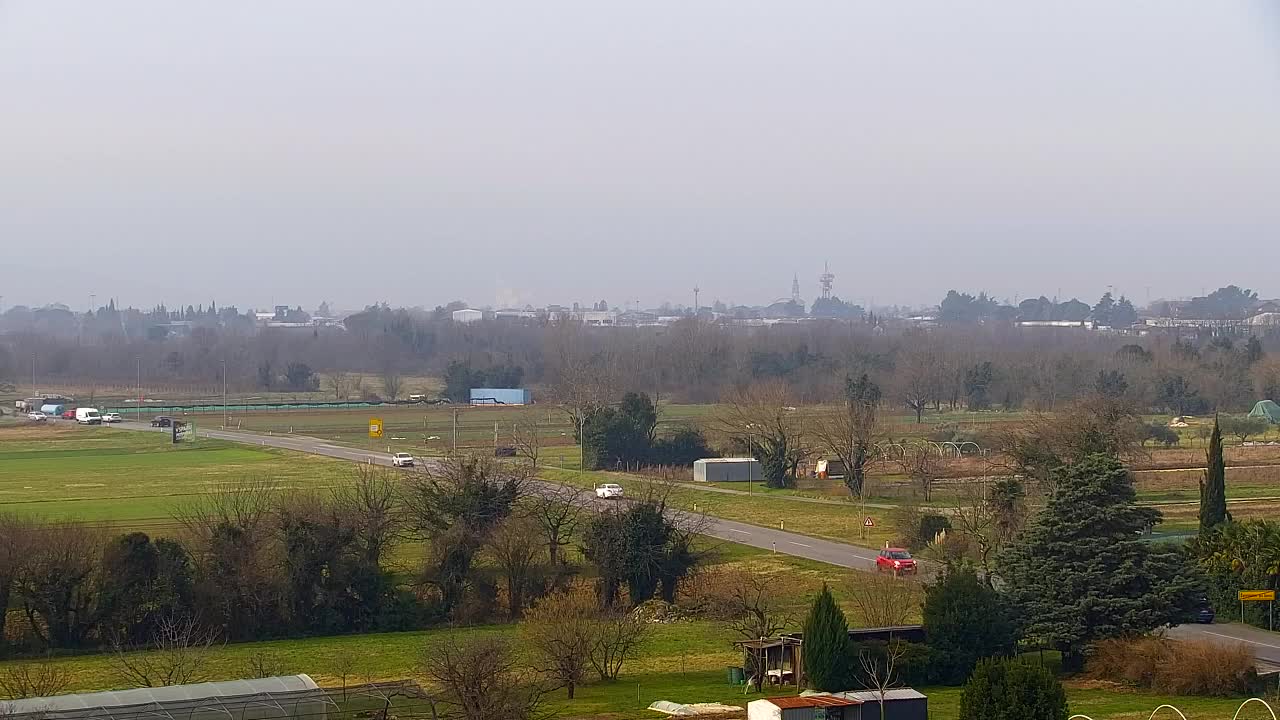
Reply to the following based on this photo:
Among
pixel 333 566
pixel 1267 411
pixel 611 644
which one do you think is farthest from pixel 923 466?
pixel 1267 411

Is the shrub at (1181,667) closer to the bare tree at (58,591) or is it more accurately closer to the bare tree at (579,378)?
the bare tree at (58,591)

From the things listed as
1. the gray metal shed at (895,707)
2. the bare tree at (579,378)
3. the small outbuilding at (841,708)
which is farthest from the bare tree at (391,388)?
the gray metal shed at (895,707)

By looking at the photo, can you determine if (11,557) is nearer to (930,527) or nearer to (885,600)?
(885,600)

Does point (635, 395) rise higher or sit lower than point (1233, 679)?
higher

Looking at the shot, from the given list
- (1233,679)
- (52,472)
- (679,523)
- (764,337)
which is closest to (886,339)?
(764,337)

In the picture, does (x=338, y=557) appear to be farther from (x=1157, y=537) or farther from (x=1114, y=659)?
(x=1157, y=537)

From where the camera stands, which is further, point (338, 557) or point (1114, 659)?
point (338, 557)


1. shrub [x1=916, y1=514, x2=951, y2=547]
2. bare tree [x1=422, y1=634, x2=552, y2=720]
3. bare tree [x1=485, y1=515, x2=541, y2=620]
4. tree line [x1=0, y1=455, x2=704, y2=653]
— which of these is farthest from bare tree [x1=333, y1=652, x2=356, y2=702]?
shrub [x1=916, y1=514, x2=951, y2=547]

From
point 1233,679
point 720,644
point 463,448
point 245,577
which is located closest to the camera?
point 1233,679
